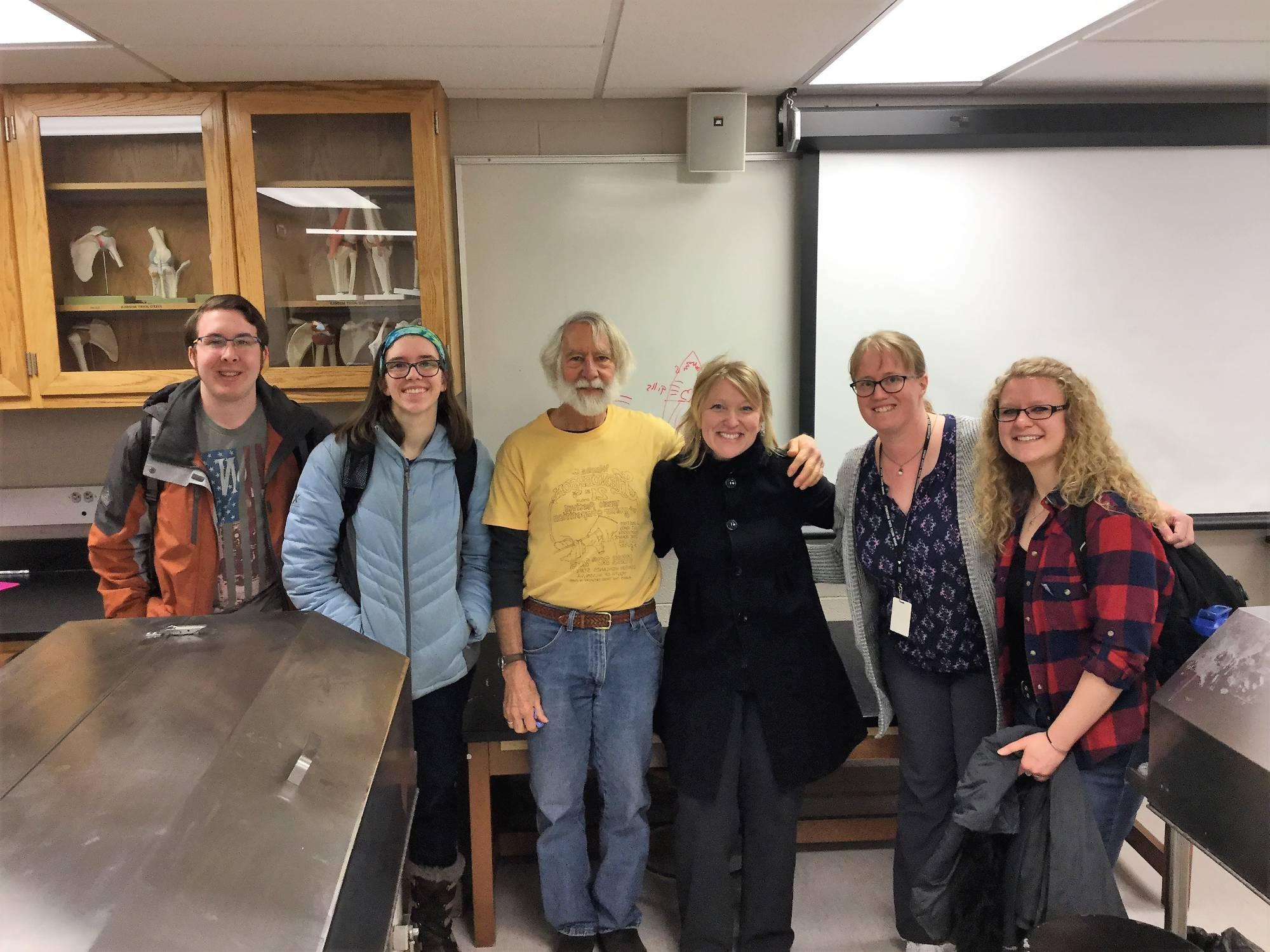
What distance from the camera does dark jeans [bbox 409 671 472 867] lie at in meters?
1.85

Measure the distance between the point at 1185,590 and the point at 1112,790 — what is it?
414 millimetres

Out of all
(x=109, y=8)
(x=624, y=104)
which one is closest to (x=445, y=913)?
(x=109, y=8)

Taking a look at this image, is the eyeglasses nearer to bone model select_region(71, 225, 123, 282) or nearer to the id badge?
bone model select_region(71, 225, 123, 282)

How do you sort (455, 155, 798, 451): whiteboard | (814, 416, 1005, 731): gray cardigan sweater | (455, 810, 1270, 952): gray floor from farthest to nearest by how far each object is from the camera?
(455, 155, 798, 451): whiteboard, (455, 810, 1270, 952): gray floor, (814, 416, 1005, 731): gray cardigan sweater

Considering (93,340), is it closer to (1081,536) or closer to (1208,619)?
(1081,536)

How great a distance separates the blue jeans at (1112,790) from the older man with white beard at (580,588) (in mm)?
795

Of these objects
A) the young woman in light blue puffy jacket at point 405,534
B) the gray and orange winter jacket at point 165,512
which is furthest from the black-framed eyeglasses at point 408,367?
the gray and orange winter jacket at point 165,512

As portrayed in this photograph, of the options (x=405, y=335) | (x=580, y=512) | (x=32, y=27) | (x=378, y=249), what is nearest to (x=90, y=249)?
(x=32, y=27)

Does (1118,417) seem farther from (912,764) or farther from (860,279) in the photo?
(912,764)

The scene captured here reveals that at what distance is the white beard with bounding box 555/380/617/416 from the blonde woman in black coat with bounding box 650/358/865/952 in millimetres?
189

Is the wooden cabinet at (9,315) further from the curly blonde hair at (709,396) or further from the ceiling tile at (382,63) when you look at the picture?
the curly blonde hair at (709,396)

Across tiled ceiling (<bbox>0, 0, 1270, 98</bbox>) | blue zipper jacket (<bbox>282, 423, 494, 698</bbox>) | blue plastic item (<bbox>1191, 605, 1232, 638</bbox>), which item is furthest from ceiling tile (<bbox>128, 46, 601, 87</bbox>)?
blue plastic item (<bbox>1191, 605, 1232, 638</bbox>)

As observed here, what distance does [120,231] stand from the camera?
2.36 meters

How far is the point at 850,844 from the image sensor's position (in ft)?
8.05
